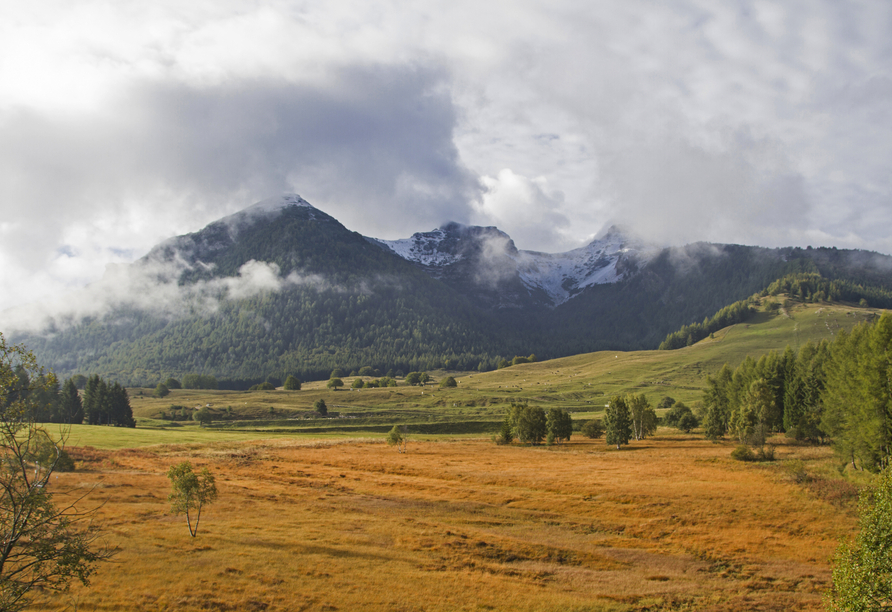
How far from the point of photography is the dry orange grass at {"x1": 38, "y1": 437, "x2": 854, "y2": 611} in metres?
31.1

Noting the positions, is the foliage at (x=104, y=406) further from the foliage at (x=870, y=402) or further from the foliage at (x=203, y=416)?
the foliage at (x=870, y=402)

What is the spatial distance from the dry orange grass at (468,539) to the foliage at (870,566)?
393 inches

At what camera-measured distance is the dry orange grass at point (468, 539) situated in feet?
102

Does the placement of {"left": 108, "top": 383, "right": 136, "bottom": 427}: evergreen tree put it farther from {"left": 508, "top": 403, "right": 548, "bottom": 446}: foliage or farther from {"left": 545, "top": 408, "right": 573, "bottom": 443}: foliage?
{"left": 545, "top": 408, "right": 573, "bottom": 443}: foliage

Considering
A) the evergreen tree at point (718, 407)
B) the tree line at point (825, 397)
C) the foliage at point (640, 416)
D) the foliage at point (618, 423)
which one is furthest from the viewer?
the foliage at point (640, 416)

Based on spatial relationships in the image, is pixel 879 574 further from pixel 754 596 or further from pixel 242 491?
pixel 242 491

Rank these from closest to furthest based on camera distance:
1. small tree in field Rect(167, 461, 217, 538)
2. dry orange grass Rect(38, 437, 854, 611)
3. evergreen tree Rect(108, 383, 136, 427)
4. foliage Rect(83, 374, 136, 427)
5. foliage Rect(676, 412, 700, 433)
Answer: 1. dry orange grass Rect(38, 437, 854, 611)
2. small tree in field Rect(167, 461, 217, 538)
3. foliage Rect(676, 412, 700, 433)
4. foliage Rect(83, 374, 136, 427)
5. evergreen tree Rect(108, 383, 136, 427)

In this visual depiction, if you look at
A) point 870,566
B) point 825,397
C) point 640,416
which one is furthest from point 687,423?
point 870,566

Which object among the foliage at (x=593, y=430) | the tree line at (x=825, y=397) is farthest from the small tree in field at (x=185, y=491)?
the foliage at (x=593, y=430)

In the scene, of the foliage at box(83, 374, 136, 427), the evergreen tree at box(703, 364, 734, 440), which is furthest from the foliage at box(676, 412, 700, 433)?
the foliage at box(83, 374, 136, 427)

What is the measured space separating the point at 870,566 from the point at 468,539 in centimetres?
2914

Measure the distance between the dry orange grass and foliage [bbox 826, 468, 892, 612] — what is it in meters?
9.99

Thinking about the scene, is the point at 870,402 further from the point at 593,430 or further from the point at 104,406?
the point at 104,406

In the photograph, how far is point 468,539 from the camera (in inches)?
1727
